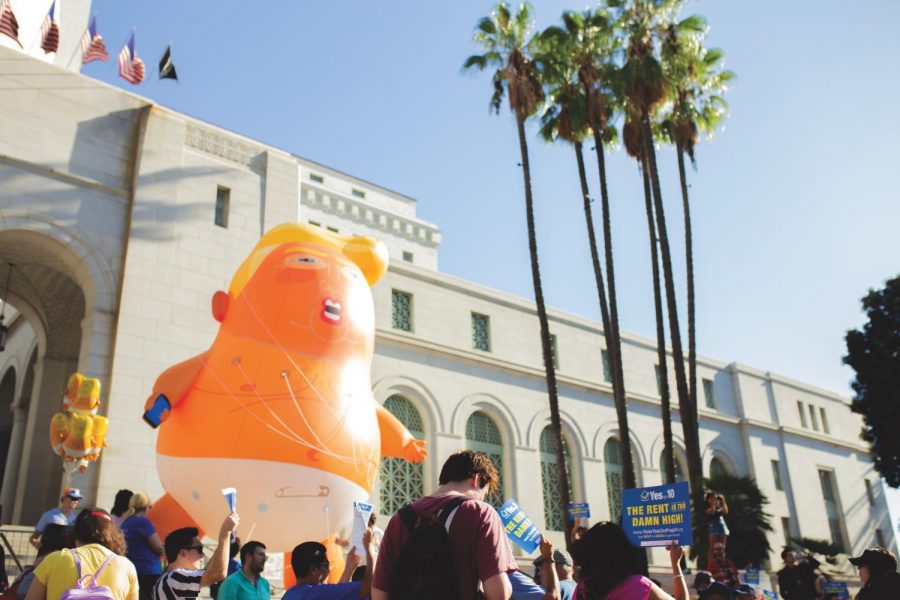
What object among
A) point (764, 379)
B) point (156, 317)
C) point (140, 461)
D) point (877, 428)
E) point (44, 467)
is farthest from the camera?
point (764, 379)

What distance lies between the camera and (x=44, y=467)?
1809 cm

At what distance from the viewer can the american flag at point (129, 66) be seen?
62.3ft

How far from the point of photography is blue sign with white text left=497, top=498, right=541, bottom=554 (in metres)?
5.49

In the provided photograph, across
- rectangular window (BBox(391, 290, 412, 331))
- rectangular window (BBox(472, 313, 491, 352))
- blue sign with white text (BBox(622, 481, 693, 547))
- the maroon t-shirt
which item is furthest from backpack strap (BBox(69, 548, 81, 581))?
rectangular window (BBox(472, 313, 491, 352))

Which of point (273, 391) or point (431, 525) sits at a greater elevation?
point (273, 391)

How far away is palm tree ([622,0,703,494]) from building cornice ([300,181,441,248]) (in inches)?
1067

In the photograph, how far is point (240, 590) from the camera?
202 inches

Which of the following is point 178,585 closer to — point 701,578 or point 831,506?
point 701,578

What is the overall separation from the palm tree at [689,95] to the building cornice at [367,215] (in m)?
26.8

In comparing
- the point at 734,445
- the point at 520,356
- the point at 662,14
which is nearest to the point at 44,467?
the point at 520,356

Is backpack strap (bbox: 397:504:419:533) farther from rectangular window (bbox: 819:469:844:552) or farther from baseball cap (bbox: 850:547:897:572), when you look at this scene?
rectangular window (bbox: 819:469:844:552)

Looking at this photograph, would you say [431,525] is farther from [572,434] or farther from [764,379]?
[764,379]

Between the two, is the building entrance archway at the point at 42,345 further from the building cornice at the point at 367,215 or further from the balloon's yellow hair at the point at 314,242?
the building cornice at the point at 367,215

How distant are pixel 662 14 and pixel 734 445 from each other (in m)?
17.5
